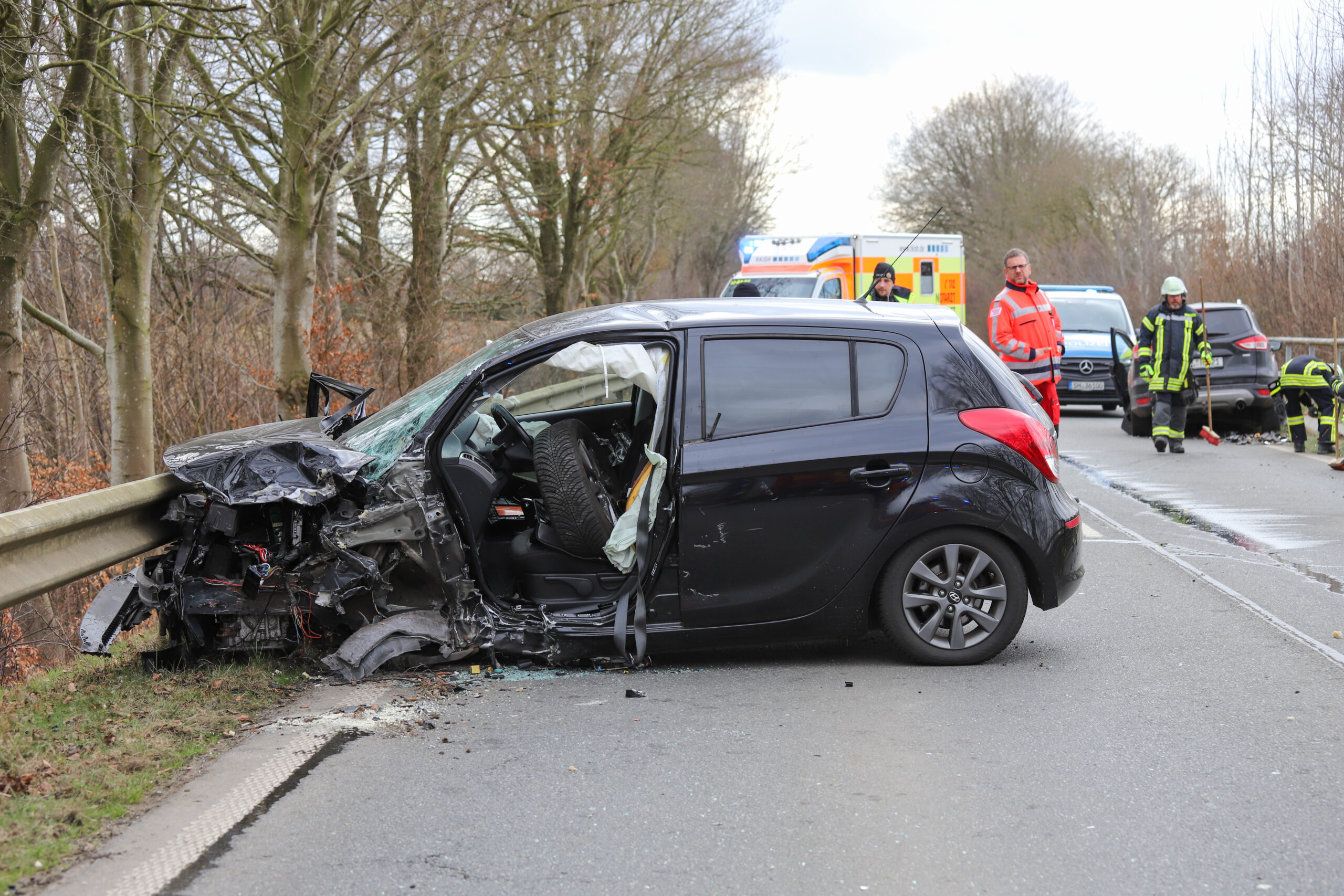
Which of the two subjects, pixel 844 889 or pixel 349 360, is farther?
pixel 349 360

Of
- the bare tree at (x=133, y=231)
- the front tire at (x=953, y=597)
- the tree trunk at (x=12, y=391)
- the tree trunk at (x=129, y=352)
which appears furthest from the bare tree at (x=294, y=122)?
the front tire at (x=953, y=597)

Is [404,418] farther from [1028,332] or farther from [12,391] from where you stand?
[1028,332]

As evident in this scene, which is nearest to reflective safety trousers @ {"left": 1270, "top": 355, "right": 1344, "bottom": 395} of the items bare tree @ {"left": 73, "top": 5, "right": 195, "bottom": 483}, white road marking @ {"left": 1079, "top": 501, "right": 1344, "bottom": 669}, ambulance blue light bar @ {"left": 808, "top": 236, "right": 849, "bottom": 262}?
white road marking @ {"left": 1079, "top": 501, "right": 1344, "bottom": 669}

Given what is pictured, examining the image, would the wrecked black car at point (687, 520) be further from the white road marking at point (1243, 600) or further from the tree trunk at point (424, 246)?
the tree trunk at point (424, 246)

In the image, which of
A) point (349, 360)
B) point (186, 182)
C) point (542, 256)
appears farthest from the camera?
point (542, 256)

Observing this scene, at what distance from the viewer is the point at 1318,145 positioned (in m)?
24.0

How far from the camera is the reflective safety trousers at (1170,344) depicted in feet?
47.0

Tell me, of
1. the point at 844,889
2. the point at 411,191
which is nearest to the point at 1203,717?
the point at 844,889

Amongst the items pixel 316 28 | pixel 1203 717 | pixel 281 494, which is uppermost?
pixel 316 28

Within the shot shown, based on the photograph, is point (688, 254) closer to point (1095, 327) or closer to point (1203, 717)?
point (1095, 327)

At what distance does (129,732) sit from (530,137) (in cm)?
2077

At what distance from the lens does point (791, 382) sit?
567 centimetres

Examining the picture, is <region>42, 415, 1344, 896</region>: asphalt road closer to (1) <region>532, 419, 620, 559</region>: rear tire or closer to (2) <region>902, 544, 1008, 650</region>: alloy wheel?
(2) <region>902, 544, 1008, 650</region>: alloy wheel

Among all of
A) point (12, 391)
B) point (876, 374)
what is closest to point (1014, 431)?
point (876, 374)
